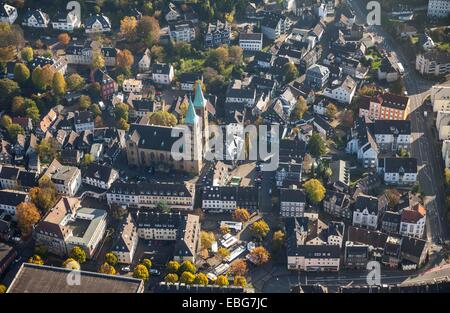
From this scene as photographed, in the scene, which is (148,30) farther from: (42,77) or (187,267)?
(187,267)

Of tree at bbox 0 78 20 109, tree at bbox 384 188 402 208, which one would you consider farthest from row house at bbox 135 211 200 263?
tree at bbox 0 78 20 109

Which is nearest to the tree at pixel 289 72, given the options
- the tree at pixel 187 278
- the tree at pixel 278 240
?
the tree at pixel 278 240

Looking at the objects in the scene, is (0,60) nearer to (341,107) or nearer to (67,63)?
(67,63)

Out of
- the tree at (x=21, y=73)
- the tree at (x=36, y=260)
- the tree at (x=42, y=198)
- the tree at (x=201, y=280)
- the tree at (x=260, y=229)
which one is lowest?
the tree at (x=201, y=280)

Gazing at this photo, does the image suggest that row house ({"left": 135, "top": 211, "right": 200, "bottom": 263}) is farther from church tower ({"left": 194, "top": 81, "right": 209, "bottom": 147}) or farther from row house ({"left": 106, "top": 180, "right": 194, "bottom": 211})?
church tower ({"left": 194, "top": 81, "right": 209, "bottom": 147})

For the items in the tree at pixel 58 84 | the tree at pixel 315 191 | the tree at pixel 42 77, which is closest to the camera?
the tree at pixel 315 191

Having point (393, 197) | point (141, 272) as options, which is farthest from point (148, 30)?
point (141, 272)

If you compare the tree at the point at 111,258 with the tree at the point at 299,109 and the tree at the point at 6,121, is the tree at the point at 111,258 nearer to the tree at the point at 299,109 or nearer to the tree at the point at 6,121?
the tree at the point at 6,121

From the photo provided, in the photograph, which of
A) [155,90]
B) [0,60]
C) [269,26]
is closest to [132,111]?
[155,90]
